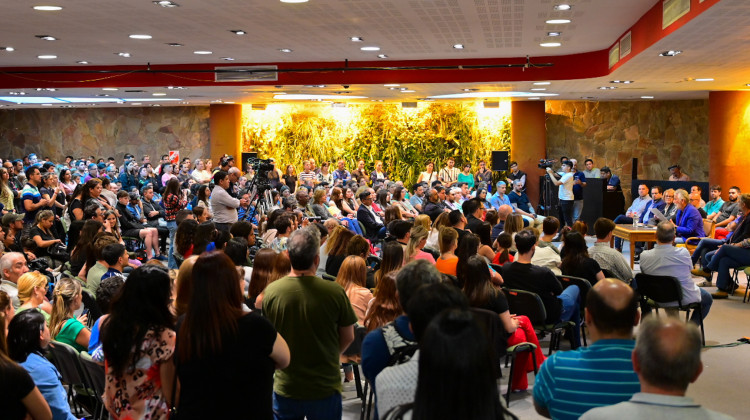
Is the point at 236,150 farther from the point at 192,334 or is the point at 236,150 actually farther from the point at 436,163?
the point at 192,334

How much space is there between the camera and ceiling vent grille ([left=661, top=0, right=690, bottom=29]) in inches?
259

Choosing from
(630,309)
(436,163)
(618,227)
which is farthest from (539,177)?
(630,309)

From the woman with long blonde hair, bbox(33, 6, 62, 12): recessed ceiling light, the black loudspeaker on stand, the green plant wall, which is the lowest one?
the woman with long blonde hair

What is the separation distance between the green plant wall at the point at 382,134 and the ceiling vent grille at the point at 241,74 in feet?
25.0

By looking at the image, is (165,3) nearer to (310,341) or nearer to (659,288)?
(310,341)

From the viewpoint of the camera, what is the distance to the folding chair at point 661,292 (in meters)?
6.96

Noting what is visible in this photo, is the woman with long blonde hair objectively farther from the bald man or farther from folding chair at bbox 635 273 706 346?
folding chair at bbox 635 273 706 346

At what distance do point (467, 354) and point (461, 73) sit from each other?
1214 cm

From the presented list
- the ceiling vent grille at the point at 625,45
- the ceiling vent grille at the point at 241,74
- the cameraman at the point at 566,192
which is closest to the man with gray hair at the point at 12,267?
the ceiling vent grille at the point at 625,45

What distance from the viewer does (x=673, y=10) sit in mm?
6973

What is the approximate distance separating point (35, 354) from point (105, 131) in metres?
19.9

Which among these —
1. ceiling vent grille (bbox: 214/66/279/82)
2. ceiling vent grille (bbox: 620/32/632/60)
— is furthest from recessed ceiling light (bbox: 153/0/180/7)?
ceiling vent grille (bbox: 214/66/279/82)

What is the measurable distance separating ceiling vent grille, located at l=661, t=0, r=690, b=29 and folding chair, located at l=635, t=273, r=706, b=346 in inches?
86.9

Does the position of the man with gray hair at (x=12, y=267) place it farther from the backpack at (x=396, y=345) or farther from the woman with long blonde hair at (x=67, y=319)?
the backpack at (x=396, y=345)
